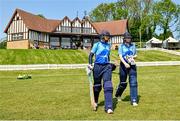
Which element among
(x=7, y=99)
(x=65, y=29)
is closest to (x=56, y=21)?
(x=65, y=29)

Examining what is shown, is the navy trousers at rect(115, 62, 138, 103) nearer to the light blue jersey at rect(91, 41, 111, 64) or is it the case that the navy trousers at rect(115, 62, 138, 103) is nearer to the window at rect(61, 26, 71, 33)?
the light blue jersey at rect(91, 41, 111, 64)

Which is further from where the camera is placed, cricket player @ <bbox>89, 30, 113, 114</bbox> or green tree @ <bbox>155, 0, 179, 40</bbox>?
green tree @ <bbox>155, 0, 179, 40</bbox>

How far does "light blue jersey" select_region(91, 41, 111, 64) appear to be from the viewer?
34.1 ft

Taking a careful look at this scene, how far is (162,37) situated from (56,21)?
3477 cm

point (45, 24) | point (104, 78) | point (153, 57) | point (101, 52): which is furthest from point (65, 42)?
point (104, 78)

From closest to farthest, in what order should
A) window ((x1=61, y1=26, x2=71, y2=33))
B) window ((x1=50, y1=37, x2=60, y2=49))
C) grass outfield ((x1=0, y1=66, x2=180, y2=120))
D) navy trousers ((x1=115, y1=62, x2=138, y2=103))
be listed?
grass outfield ((x1=0, y1=66, x2=180, y2=120))
navy trousers ((x1=115, y1=62, x2=138, y2=103))
window ((x1=50, y1=37, x2=60, y2=49))
window ((x1=61, y1=26, x2=71, y2=33))

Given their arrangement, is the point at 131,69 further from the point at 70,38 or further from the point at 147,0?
the point at 147,0

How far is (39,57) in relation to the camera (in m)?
Result: 48.5

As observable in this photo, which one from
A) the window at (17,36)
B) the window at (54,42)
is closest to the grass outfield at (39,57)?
the window at (17,36)

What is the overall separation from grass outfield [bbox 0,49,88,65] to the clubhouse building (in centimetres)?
1623

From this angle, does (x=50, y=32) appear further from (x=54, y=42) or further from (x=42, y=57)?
(x=42, y=57)

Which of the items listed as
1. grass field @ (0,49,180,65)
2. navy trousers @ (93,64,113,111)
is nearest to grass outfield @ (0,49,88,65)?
grass field @ (0,49,180,65)

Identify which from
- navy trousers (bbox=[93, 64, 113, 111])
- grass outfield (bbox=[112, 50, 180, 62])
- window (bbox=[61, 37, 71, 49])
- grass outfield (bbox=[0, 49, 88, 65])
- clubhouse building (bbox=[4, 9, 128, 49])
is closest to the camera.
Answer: navy trousers (bbox=[93, 64, 113, 111])

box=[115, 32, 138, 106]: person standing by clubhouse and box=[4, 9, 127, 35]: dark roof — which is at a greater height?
box=[4, 9, 127, 35]: dark roof
